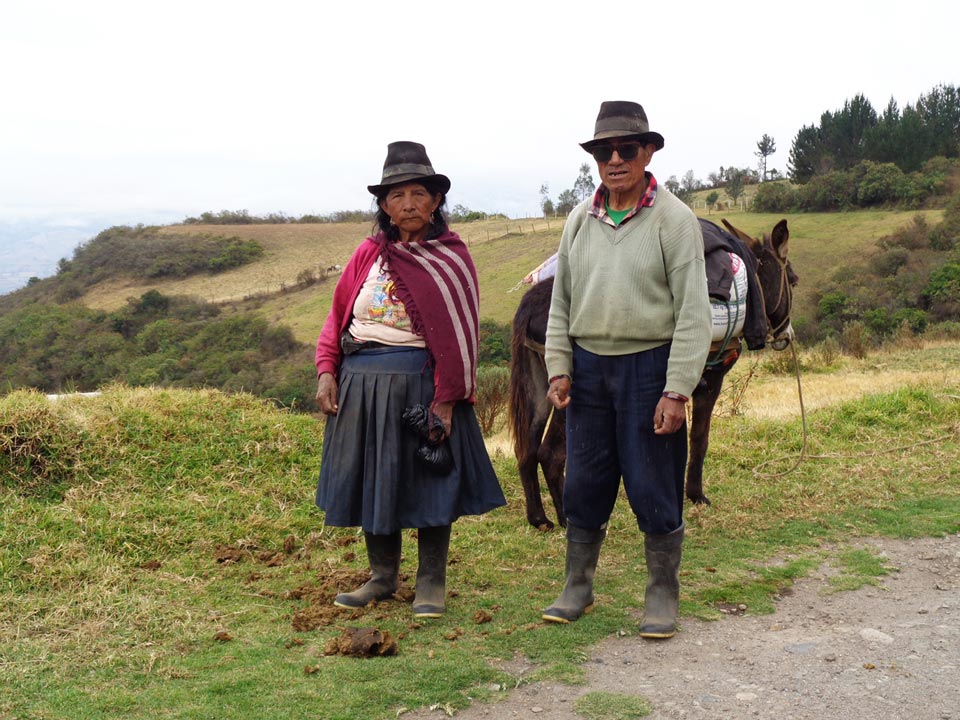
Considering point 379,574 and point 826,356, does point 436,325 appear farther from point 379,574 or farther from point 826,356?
point 826,356

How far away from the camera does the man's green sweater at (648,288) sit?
3.53m

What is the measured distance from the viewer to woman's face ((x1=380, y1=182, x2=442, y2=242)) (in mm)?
3977

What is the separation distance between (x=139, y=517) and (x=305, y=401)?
17018mm

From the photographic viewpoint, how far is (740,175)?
6544cm

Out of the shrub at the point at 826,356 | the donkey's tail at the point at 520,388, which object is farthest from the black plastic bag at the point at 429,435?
the shrub at the point at 826,356

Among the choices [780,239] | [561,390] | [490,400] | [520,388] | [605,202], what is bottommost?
[490,400]

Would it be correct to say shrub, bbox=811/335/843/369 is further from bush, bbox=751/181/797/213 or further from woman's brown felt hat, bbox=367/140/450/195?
bush, bbox=751/181/797/213

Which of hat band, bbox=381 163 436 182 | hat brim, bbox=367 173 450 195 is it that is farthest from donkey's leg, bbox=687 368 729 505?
hat band, bbox=381 163 436 182

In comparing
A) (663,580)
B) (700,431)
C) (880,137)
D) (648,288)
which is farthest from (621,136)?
(880,137)

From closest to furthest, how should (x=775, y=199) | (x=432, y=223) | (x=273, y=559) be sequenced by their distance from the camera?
1. (x=432, y=223)
2. (x=273, y=559)
3. (x=775, y=199)

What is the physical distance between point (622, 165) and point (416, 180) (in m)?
0.94

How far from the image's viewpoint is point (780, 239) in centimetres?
638

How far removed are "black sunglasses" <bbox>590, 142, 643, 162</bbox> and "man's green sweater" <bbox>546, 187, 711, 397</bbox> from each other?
0.21 m

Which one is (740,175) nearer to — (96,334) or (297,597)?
(96,334)
